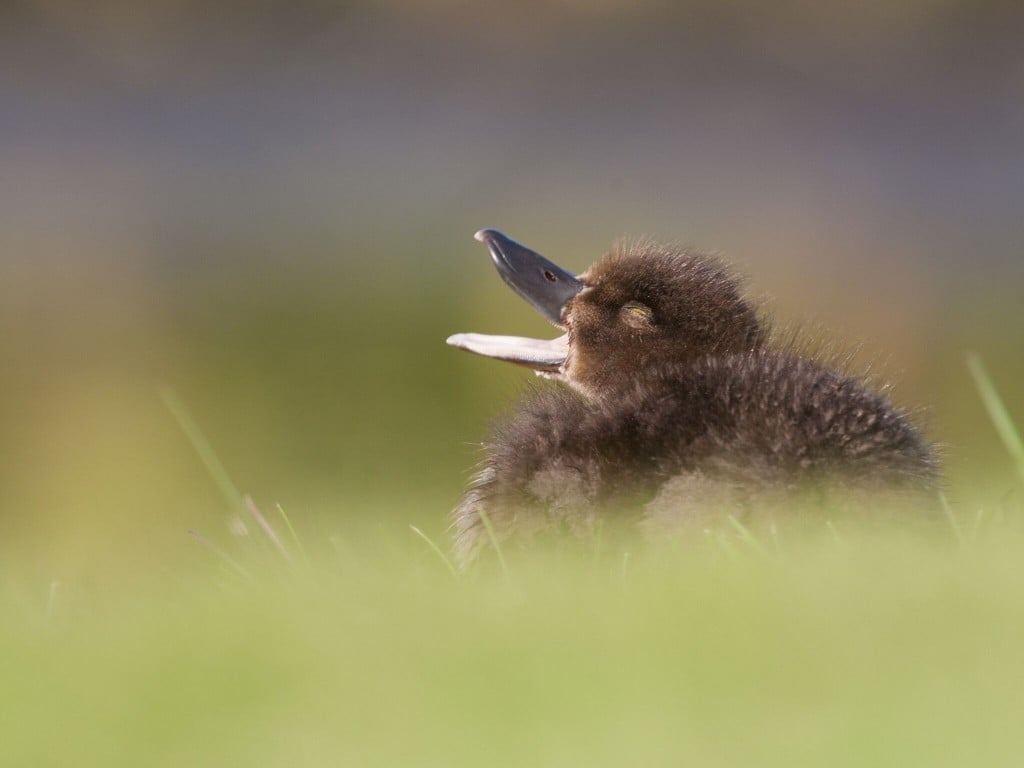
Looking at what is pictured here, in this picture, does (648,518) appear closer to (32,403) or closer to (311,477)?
(311,477)

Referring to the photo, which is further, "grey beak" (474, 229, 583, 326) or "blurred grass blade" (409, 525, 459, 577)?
"grey beak" (474, 229, 583, 326)

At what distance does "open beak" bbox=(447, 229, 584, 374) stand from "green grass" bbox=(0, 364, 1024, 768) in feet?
6.25

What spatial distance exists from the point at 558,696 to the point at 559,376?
2808mm

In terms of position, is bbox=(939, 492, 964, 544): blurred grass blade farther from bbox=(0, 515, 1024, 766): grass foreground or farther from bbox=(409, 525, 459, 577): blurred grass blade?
bbox=(409, 525, 459, 577): blurred grass blade

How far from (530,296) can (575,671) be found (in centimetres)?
286

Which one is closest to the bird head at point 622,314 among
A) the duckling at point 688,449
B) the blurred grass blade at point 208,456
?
the duckling at point 688,449

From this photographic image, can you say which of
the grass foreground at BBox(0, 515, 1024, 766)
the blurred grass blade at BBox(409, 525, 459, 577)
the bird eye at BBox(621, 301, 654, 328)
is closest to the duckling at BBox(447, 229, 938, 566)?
the blurred grass blade at BBox(409, 525, 459, 577)

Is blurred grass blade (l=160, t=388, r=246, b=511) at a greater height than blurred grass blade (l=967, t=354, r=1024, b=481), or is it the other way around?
blurred grass blade (l=967, t=354, r=1024, b=481)

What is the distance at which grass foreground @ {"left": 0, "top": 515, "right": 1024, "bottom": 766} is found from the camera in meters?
1.81

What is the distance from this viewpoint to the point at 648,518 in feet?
10.3

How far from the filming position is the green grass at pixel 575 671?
1.82 m

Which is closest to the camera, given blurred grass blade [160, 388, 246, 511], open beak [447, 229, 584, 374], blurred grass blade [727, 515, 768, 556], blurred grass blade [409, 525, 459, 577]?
blurred grass blade [727, 515, 768, 556]

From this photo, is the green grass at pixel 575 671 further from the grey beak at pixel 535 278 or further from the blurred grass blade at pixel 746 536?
the grey beak at pixel 535 278

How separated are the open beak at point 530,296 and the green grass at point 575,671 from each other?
191cm
